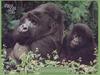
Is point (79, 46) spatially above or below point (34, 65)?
above

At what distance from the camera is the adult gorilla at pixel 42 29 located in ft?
12.7

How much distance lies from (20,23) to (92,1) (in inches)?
26.3

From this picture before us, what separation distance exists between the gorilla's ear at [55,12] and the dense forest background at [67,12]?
0.12 feet

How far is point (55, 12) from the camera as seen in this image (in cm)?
388

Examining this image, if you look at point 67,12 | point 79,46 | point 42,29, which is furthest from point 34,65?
point 67,12

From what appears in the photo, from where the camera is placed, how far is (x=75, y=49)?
12.9ft

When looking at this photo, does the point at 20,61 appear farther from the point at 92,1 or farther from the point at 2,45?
the point at 92,1

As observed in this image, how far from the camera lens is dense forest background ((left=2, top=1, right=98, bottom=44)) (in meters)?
3.86

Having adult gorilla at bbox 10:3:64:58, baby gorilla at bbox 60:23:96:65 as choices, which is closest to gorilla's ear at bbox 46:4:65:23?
adult gorilla at bbox 10:3:64:58

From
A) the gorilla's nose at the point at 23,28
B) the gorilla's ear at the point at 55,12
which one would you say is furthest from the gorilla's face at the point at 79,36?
the gorilla's nose at the point at 23,28

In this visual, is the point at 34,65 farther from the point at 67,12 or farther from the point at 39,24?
the point at 67,12

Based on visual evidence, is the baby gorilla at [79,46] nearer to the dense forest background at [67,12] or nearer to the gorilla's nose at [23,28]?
the dense forest background at [67,12]

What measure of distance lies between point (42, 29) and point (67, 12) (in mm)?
268

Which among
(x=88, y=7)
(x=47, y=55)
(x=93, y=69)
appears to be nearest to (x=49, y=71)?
(x=47, y=55)
